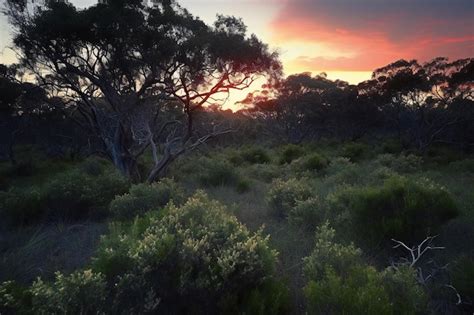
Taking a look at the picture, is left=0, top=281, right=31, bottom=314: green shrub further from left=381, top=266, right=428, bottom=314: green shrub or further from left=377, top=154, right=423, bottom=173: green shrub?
left=377, top=154, right=423, bottom=173: green shrub

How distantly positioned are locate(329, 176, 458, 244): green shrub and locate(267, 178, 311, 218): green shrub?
1.85 metres

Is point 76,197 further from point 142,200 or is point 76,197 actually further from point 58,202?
point 142,200

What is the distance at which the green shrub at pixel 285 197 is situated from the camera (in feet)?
28.1

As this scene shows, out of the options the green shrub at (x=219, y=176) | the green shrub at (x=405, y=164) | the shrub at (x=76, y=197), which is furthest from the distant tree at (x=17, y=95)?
the green shrub at (x=405, y=164)

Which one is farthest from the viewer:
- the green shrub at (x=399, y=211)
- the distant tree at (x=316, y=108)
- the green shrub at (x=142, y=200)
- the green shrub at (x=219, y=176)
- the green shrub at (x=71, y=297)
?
the distant tree at (x=316, y=108)

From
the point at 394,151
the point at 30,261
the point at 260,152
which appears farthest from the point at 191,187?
the point at 394,151

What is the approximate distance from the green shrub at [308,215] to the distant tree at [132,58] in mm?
5742

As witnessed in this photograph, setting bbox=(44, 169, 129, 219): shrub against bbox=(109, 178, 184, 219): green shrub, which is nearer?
bbox=(109, 178, 184, 219): green shrub

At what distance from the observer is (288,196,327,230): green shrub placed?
7277mm

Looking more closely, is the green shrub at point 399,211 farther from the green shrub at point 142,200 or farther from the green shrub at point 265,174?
the green shrub at point 265,174

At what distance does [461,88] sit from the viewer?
25.3 m

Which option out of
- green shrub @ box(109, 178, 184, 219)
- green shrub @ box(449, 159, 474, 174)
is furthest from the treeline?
green shrub @ box(109, 178, 184, 219)

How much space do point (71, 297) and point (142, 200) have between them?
4.85 meters

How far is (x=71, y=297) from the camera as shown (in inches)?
129
